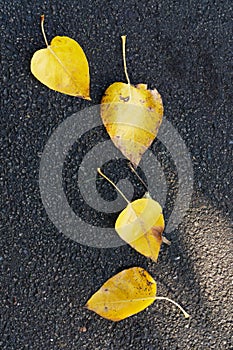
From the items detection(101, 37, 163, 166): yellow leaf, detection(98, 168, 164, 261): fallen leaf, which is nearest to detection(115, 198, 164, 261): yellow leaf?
detection(98, 168, 164, 261): fallen leaf

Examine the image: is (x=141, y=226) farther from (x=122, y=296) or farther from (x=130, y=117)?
(x=130, y=117)

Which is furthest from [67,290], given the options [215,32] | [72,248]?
[215,32]

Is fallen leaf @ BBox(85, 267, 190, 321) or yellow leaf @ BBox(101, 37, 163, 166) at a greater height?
yellow leaf @ BBox(101, 37, 163, 166)

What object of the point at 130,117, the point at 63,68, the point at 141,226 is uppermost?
the point at 63,68

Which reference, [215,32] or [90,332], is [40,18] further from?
[90,332]

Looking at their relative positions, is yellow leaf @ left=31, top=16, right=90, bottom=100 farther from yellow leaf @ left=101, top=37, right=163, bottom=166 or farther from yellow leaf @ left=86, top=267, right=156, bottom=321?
yellow leaf @ left=86, top=267, right=156, bottom=321

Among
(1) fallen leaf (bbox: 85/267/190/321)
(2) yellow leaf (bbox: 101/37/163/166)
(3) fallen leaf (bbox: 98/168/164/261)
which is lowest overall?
(1) fallen leaf (bbox: 85/267/190/321)

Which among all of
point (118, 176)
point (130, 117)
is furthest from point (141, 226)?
A: point (130, 117)
